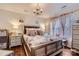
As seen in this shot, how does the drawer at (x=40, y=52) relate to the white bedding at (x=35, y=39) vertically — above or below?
below

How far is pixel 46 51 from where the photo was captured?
5.92ft

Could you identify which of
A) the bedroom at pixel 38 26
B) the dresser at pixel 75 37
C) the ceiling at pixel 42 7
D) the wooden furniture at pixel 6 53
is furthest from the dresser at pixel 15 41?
the dresser at pixel 75 37

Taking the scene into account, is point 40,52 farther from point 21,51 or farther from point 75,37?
point 75,37

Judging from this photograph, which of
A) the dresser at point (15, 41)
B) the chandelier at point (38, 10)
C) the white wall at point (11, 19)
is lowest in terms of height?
the dresser at point (15, 41)

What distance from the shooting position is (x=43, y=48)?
1.79 m

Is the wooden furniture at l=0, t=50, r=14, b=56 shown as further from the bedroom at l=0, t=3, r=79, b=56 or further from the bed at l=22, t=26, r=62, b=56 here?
the bed at l=22, t=26, r=62, b=56

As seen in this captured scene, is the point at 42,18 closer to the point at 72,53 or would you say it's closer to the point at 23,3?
the point at 23,3

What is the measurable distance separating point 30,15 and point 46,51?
75 cm

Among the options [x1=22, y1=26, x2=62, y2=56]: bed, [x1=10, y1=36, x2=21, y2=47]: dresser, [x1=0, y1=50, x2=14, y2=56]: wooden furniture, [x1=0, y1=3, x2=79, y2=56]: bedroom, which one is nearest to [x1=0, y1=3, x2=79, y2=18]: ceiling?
[x1=0, y1=3, x2=79, y2=56]: bedroom

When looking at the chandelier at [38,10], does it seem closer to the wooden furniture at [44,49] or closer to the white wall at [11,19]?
the white wall at [11,19]

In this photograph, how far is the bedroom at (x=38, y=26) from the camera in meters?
1.75

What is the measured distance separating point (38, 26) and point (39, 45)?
1.21ft

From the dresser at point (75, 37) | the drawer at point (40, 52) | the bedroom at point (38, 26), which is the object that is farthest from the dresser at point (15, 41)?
the dresser at point (75, 37)

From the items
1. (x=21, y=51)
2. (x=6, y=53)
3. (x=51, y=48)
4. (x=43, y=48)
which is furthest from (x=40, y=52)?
(x=6, y=53)
